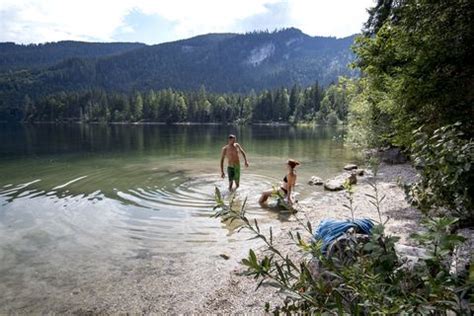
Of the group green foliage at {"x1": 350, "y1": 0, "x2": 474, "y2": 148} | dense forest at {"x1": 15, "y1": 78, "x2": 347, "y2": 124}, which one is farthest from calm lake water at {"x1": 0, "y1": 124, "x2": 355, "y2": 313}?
dense forest at {"x1": 15, "y1": 78, "x2": 347, "y2": 124}

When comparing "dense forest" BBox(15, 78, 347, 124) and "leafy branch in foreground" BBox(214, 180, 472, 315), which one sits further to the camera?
"dense forest" BBox(15, 78, 347, 124)

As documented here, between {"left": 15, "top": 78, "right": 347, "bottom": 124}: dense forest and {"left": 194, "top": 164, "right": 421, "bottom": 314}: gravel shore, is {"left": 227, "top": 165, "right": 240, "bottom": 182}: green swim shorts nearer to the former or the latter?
{"left": 194, "top": 164, "right": 421, "bottom": 314}: gravel shore

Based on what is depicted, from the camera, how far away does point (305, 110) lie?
138875 millimetres

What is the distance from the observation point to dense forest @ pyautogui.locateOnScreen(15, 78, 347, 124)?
5472 inches

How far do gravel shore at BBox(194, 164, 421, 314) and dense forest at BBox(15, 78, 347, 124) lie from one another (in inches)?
4554

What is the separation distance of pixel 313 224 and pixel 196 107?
142 m

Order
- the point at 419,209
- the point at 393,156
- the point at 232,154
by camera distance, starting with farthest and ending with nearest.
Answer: the point at 393,156 < the point at 232,154 < the point at 419,209

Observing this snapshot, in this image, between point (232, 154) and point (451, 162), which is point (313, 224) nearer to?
point (232, 154)

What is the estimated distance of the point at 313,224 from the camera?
470 inches

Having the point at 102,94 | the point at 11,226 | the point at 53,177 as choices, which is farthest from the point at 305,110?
the point at 11,226

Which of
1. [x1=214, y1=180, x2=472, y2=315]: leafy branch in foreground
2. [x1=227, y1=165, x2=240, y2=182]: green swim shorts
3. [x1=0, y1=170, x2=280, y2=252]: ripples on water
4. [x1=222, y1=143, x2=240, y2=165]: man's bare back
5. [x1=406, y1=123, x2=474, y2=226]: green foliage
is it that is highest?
[x1=406, y1=123, x2=474, y2=226]: green foliage

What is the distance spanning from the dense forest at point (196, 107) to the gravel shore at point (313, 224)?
11567 centimetres

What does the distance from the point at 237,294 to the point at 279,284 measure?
593cm

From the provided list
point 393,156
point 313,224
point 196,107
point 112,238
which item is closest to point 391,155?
point 393,156
